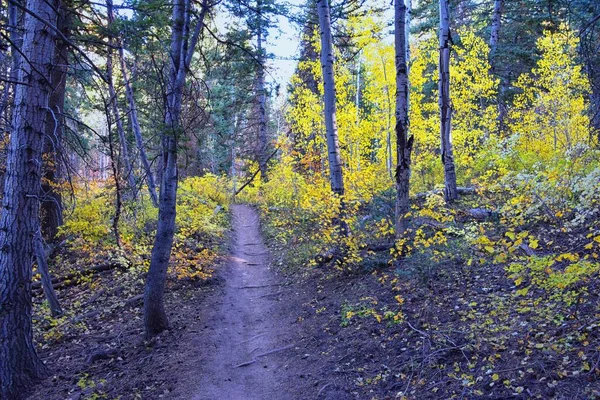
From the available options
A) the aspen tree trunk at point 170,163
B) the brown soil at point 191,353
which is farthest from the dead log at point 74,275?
the aspen tree trunk at point 170,163

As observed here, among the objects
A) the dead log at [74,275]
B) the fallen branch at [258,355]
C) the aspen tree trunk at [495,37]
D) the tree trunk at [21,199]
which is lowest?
the fallen branch at [258,355]

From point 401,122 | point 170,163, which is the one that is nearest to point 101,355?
point 170,163

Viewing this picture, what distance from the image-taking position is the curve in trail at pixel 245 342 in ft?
16.3

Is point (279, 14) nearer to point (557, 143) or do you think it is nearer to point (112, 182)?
point (112, 182)

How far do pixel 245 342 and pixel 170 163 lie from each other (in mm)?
3298

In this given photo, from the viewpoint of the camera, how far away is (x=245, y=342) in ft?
21.0

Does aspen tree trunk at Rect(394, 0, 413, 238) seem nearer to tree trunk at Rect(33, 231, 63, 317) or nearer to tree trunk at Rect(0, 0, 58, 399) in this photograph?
tree trunk at Rect(0, 0, 58, 399)

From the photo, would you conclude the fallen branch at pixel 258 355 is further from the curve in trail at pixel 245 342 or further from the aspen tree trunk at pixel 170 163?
the aspen tree trunk at pixel 170 163

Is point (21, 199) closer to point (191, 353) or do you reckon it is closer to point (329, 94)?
point (191, 353)

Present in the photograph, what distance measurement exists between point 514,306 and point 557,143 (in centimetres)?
1028

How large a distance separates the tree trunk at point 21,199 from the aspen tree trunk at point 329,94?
530cm

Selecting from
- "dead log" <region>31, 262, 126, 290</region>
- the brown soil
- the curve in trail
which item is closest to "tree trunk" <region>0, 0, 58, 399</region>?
the brown soil

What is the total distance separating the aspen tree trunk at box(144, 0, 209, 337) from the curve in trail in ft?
3.29

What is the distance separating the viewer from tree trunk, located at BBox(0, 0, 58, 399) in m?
4.80
